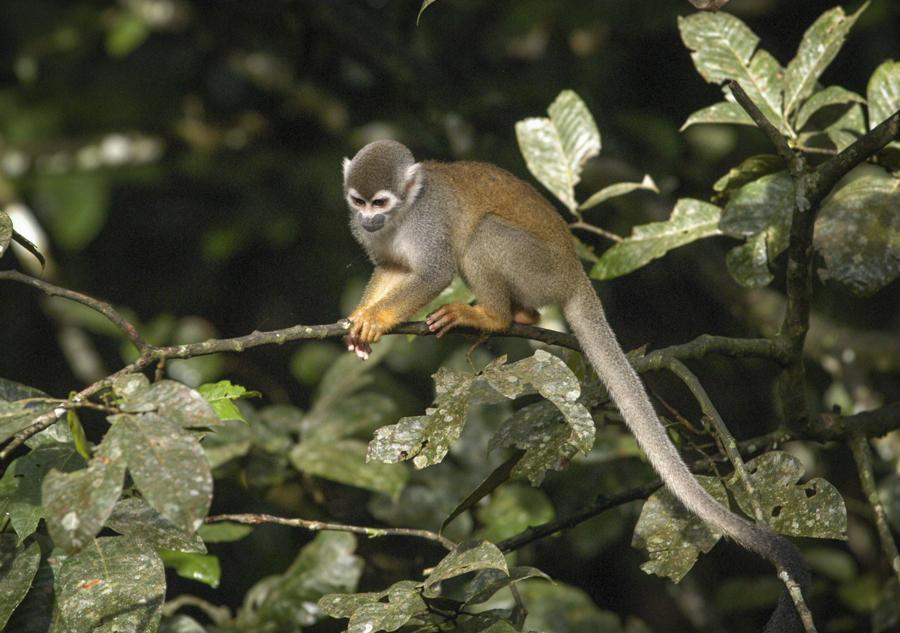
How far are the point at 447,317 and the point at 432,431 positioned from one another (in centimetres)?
107

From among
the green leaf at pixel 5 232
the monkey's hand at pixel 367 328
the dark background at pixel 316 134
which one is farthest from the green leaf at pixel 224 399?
the dark background at pixel 316 134

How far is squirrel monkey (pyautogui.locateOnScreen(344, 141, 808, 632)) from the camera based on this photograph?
3.39 meters

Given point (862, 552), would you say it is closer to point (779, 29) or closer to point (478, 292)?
point (478, 292)

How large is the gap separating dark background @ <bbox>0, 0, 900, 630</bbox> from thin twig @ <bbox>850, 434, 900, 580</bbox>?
1734mm

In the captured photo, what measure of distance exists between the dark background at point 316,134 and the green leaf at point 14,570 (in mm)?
2276

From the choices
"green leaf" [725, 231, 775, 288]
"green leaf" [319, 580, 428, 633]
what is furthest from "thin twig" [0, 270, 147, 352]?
"green leaf" [725, 231, 775, 288]

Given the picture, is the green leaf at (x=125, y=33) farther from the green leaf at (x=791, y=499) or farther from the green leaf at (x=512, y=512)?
the green leaf at (x=791, y=499)

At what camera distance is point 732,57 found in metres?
3.19

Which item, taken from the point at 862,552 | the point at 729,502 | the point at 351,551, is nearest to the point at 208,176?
the point at 351,551

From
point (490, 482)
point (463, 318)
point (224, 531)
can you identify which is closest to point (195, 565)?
point (224, 531)

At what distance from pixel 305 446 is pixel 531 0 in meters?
2.95

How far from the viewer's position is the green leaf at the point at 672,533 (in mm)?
2367

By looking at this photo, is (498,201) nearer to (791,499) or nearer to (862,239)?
(862,239)

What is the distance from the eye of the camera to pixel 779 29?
632 cm
